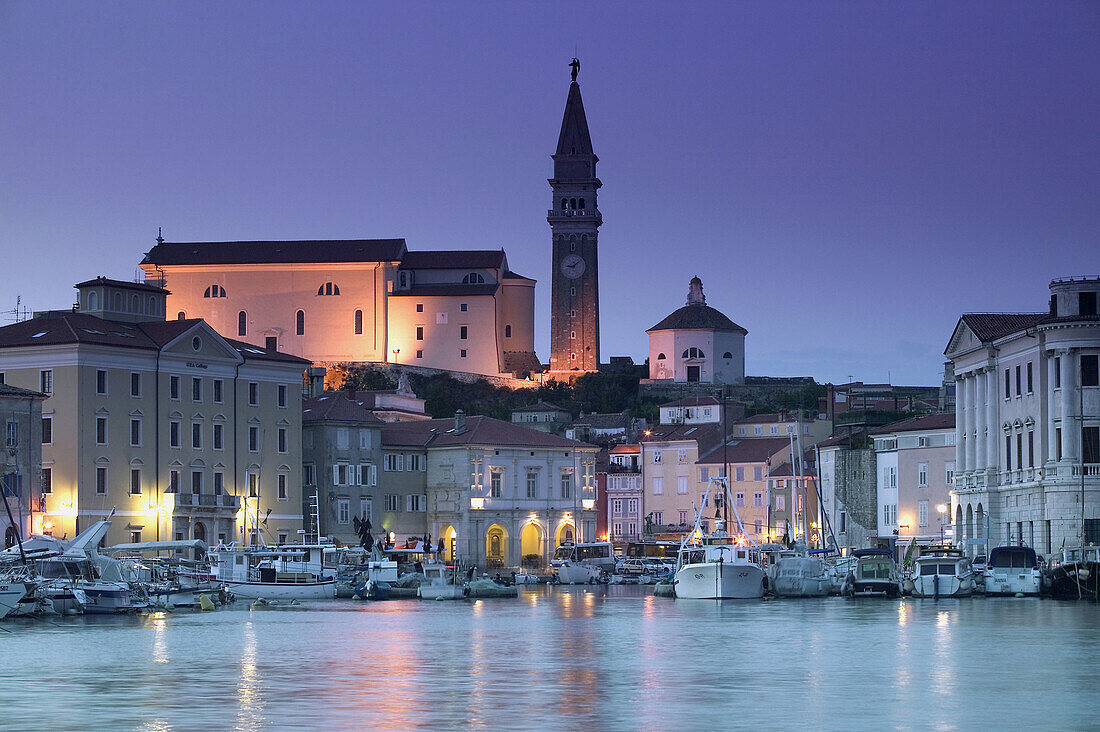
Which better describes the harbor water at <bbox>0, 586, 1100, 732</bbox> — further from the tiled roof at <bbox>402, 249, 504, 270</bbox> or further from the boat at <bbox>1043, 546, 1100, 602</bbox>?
the tiled roof at <bbox>402, 249, 504, 270</bbox>

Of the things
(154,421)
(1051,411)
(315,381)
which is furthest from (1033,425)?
(315,381)

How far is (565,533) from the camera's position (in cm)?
12238

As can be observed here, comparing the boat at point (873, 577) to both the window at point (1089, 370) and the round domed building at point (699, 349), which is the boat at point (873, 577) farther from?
the round domed building at point (699, 349)

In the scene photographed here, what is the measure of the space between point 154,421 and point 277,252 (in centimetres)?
6414

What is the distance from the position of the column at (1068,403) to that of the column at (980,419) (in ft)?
33.3

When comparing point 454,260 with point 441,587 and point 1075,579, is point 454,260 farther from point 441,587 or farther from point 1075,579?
point 1075,579

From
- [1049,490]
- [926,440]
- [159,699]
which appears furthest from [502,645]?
[926,440]

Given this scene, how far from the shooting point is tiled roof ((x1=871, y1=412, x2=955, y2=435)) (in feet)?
353

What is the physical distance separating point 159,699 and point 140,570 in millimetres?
44506

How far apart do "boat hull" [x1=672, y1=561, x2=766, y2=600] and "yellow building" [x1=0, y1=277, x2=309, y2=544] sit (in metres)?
29.2

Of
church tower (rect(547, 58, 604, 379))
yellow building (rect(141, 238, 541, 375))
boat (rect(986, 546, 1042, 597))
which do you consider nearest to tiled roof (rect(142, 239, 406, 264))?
yellow building (rect(141, 238, 541, 375))

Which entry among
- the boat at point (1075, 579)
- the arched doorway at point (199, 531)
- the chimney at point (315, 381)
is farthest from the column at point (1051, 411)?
the chimney at point (315, 381)

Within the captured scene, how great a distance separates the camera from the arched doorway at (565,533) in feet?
399

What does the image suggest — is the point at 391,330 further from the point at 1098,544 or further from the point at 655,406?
the point at 1098,544
